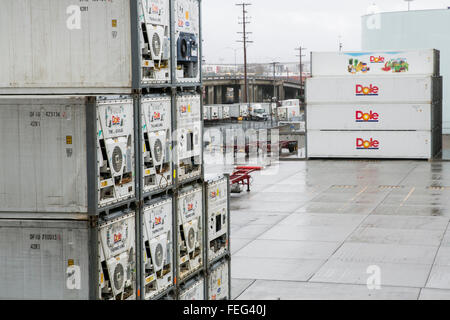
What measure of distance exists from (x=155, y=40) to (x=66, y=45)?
1.49 meters

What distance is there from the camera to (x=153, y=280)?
40.7ft

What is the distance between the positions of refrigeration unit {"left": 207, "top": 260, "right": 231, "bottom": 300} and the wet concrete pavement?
13.3 ft

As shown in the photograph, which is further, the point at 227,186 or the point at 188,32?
the point at 227,186

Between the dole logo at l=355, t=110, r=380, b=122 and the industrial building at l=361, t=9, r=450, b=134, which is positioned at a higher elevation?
the industrial building at l=361, t=9, r=450, b=134

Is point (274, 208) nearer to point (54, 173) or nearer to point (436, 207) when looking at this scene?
point (436, 207)

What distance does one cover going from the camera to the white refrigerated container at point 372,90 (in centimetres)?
5088

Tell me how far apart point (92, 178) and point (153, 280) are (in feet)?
8.59

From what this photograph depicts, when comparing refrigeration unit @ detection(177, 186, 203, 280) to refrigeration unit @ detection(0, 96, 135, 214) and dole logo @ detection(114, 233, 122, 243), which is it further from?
refrigeration unit @ detection(0, 96, 135, 214)

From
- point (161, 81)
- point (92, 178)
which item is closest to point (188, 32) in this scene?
point (161, 81)

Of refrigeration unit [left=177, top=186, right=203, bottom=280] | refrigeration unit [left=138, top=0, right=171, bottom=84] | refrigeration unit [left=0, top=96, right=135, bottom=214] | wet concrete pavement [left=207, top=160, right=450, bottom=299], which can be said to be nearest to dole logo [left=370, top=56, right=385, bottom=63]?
wet concrete pavement [left=207, top=160, right=450, bottom=299]

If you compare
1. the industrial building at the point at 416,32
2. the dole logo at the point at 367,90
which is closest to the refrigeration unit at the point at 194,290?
the dole logo at the point at 367,90

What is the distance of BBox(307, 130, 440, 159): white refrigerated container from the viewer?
51.6m

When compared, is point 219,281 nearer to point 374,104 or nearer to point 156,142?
point 156,142
